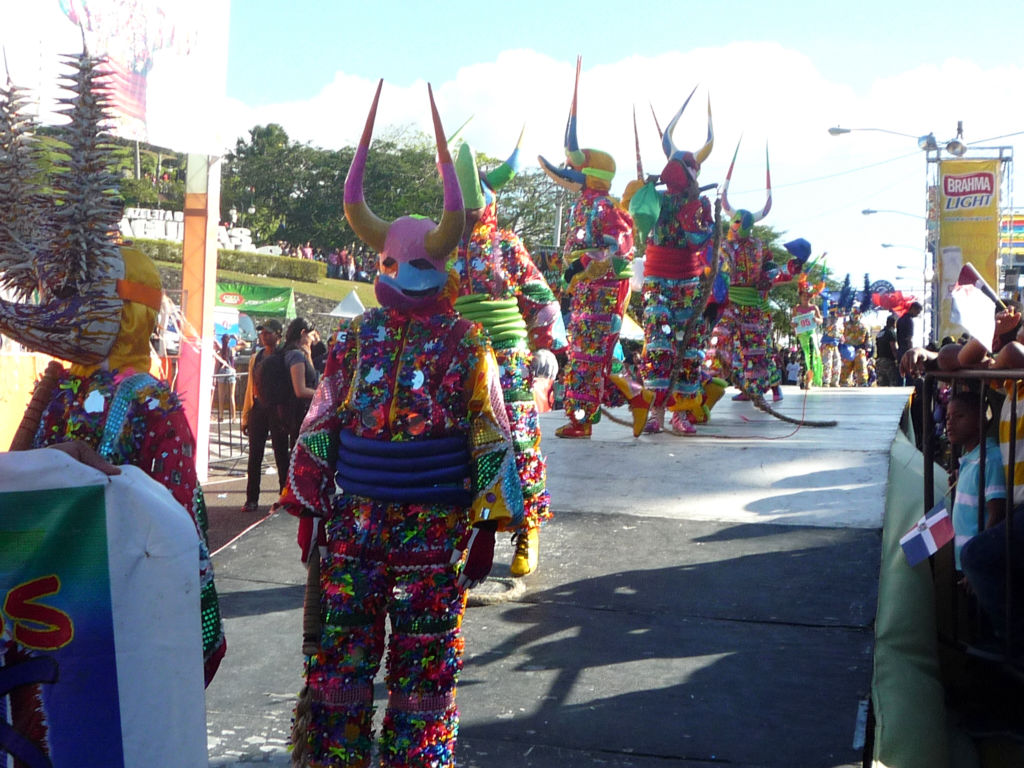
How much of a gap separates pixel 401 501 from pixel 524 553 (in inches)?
99.8

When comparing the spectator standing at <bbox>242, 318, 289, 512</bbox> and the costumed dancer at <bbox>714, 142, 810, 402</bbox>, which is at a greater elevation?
the costumed dancer at <bbox>714, 142, 810, 402</bbox>

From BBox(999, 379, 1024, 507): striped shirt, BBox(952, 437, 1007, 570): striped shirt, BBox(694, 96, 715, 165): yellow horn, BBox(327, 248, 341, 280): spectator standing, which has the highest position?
BBox(327, 248, 341, 280): spectator standing

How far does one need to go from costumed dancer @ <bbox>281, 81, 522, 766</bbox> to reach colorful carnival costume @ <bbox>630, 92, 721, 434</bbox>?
5.91 meters

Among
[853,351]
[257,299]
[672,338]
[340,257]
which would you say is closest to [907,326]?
[672,338]

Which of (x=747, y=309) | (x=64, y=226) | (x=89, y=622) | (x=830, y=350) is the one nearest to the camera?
(x=89, y=622)

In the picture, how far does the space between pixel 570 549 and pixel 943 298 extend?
17.7 metres

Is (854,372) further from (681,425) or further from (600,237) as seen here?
(600,237)

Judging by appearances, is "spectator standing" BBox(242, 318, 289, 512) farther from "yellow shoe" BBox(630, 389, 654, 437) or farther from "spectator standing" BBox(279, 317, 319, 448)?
"yellow shoe" BBox(630, 389, 654, 437)

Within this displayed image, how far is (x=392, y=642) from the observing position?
3326 millimetres

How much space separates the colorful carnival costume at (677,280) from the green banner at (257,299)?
19.0m

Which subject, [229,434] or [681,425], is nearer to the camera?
[681,425]

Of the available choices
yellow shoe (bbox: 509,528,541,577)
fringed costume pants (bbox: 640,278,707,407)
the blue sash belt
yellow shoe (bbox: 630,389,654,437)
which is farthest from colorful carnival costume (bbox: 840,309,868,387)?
the blue sash belt

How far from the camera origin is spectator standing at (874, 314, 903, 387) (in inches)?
778

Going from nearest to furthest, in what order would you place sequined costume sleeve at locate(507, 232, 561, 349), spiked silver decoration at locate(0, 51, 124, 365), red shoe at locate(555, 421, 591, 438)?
spiked silver decoration at locate(0, 51, 124, 365) → sequined costume sleeve at locate(507, 232, 561, 349) → red shoe at locate(555, 421, 591, 438)
